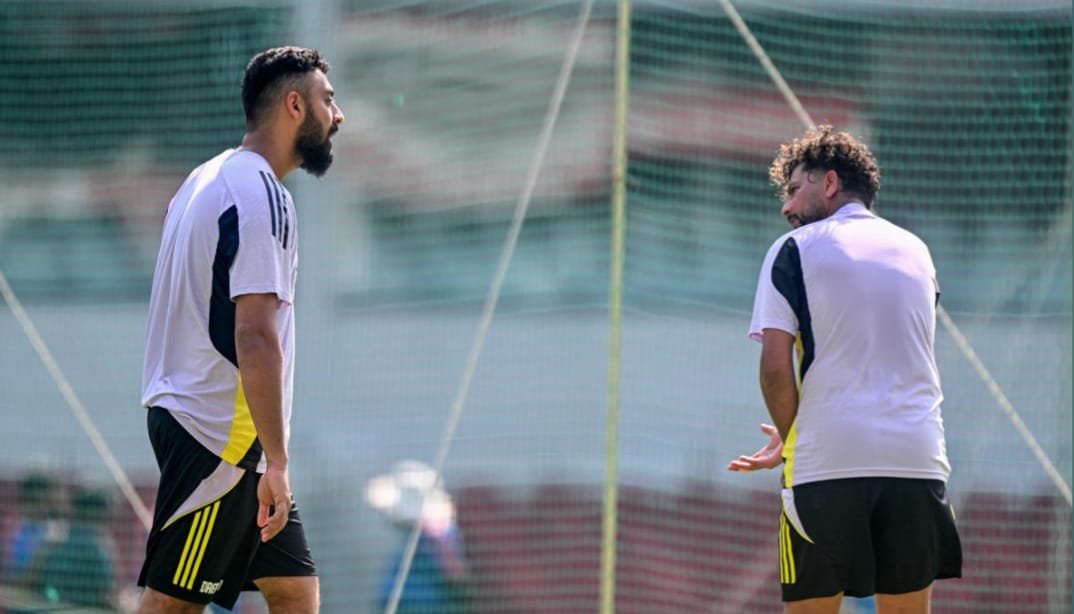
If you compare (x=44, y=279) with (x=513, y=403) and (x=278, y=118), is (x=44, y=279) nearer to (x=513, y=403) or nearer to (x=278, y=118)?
(x=513, y=403)

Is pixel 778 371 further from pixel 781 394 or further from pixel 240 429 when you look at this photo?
pixel 240 429

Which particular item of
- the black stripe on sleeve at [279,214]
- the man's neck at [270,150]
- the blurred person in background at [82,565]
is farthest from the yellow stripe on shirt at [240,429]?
the blurred person in background at [82,565]

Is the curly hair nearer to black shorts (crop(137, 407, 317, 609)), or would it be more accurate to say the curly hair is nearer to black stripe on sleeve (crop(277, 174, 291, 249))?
black stripe on sleeve (crop(277, 174, 291, 249))

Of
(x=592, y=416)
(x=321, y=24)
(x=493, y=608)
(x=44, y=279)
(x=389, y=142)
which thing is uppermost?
(x=321, y=24)

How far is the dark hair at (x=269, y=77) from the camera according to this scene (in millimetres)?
4078

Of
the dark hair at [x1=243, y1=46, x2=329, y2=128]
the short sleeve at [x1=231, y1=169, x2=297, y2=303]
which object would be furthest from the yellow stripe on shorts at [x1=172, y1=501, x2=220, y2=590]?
the dark hair at [x1=243, y1=46, x2=329, y2=128]

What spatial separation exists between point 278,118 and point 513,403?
15.5 feet

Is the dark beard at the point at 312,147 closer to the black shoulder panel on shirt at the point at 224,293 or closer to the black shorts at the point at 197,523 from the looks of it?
the black shoulder panel on shirt at the point at 224,293

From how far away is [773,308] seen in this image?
424cm

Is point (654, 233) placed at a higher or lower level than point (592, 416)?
higher

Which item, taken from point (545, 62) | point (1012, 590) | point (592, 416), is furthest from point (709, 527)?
point (545, 62)

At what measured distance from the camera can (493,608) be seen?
27.2 ft

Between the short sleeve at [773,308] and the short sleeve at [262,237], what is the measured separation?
129cm

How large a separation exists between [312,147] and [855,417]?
5.29 ft
